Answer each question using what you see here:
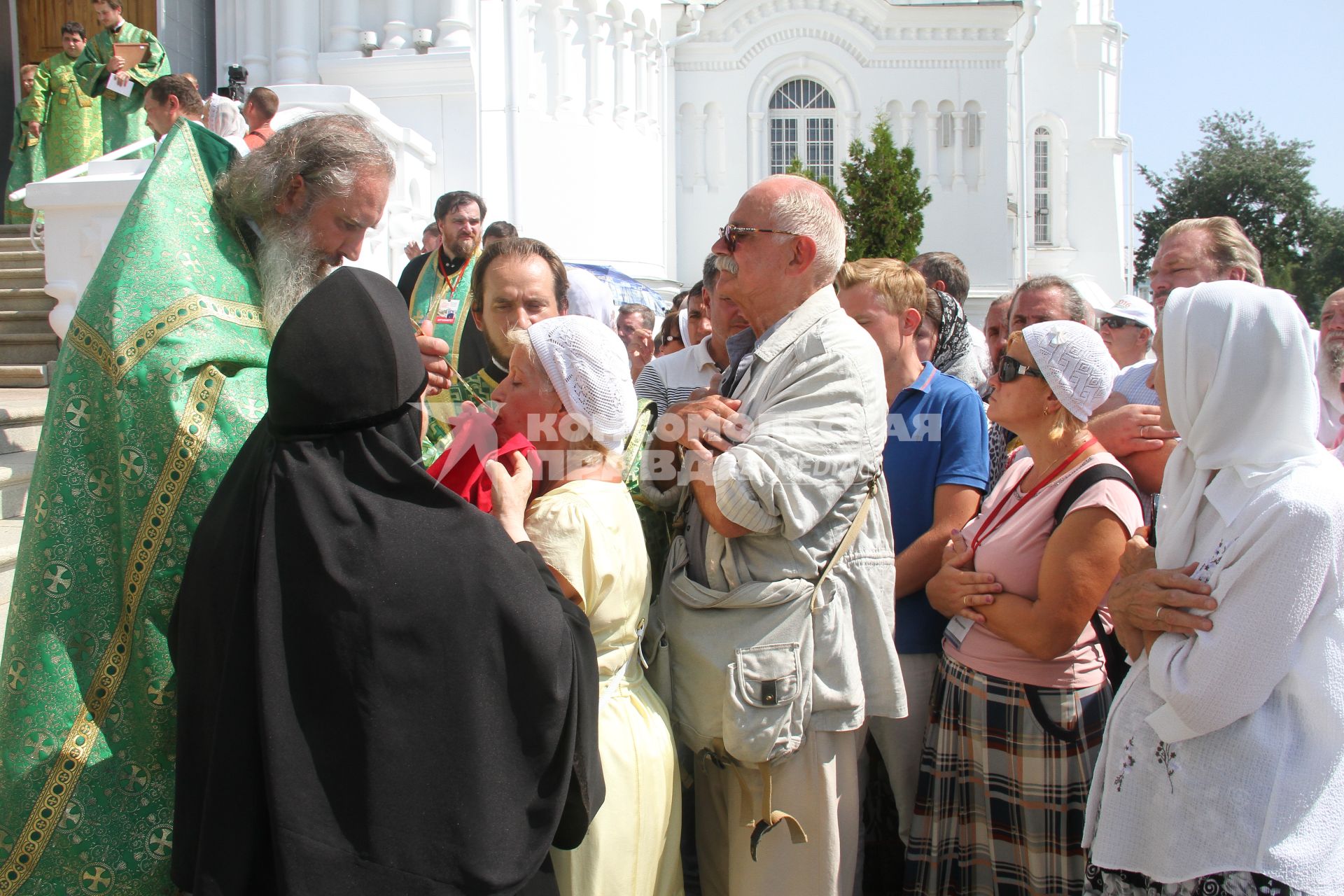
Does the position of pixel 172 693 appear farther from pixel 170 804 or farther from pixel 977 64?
pixel 977 64

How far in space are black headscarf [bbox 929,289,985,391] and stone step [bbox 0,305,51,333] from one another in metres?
6.59

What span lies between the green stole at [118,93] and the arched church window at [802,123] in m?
15.0

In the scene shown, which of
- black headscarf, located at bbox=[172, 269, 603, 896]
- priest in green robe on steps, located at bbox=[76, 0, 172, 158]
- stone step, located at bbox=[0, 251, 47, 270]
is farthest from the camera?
priest in green robe on steps, located at bbox=[76, 0, 172, 158]

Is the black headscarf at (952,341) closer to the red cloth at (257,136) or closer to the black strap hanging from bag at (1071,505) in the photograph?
the black strap hanging from bag at (1071,505)

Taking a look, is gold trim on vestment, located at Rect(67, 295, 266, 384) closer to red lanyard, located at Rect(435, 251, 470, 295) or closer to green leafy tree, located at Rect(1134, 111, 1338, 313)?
red lanyard, located at Rect(435, 251, 470, 295)

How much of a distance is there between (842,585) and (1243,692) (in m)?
0.87

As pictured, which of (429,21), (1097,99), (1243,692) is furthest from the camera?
(1097,99)

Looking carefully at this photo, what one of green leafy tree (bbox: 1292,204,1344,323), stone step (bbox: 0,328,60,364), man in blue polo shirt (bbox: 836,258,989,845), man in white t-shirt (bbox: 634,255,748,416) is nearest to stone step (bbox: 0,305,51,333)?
stone step (bbox: 0,328,60,364)

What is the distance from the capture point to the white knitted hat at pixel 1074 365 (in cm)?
274

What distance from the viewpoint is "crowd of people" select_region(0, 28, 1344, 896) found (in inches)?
67.4

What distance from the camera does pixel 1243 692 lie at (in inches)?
74.8

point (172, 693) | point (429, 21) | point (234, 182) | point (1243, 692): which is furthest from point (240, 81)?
point (1243, 692)

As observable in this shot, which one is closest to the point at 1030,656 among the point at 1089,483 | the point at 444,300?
the point at 1089,483

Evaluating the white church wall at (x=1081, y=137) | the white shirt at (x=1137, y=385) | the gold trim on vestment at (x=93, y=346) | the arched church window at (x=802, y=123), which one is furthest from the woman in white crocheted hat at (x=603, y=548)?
the white church wall at (x=1081, y=137)
